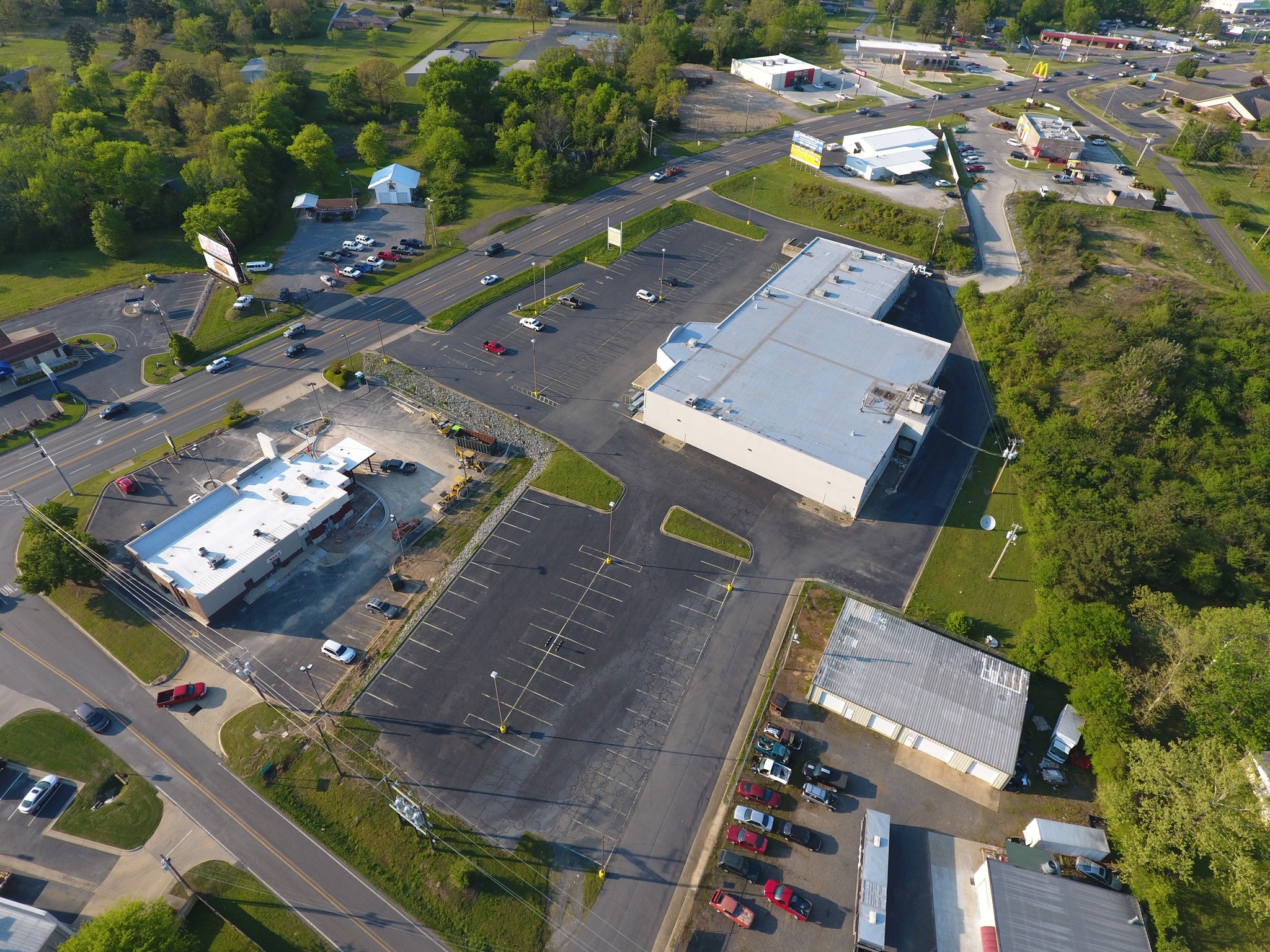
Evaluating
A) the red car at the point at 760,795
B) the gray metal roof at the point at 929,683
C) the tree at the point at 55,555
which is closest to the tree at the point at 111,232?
the tree at the point at 55,555

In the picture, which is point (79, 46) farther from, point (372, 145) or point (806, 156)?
point (806, 156)

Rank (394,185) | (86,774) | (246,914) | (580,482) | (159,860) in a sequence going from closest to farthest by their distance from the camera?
1. (246,914)
2. (159,860)
3. (86,774)
4. (580,482)
5. (394,185)

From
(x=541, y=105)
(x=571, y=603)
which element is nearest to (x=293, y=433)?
(x=571, y=603)

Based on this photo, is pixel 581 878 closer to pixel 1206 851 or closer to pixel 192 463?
pixel 1206 851

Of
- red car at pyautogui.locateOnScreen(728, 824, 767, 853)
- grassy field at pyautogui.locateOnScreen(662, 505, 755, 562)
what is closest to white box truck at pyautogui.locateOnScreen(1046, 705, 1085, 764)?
red car at pyautogui.locateOnScreen(728, 824, 767, 853)

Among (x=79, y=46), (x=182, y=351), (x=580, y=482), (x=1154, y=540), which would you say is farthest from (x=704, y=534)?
(x=79, y=46)

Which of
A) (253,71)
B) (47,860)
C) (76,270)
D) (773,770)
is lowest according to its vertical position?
(47,860)

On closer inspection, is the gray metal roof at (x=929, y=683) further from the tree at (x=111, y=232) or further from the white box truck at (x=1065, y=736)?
the tree at (x=111, y=232)

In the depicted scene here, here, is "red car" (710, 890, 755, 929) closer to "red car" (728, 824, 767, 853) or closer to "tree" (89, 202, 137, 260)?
"red car" (728, 824, 767, 853)
